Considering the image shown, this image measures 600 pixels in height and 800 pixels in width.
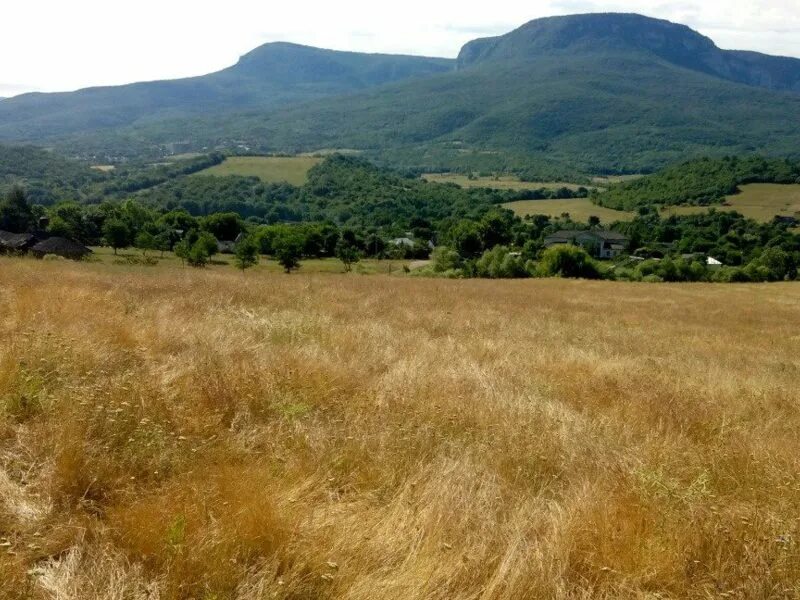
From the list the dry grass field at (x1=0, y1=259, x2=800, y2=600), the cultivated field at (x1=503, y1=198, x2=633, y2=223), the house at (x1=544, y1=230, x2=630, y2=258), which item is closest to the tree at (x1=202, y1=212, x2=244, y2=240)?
the house at (x1=544, y1=230, x2=630, y2=258)

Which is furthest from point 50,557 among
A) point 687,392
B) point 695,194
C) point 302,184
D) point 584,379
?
point 302,184

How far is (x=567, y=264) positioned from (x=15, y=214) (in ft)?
269

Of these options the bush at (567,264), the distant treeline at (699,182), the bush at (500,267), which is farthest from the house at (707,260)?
the distant treeline at (699,182)

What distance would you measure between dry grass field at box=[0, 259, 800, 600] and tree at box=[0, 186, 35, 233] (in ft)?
321

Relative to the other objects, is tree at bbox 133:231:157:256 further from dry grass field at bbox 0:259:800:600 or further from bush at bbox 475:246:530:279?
dry grass field at bbox 0:259:800:600

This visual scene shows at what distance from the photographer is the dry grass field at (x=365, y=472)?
2.85 meters

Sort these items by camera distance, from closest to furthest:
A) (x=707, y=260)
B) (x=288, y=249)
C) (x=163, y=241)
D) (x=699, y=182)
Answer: (x=288, y=249)
(x=707, y=260)
(x=163, y=241)
(x=699, y=182)

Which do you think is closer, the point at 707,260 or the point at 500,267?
the point at 500,267

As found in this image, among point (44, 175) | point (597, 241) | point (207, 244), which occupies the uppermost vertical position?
point (44, 175)

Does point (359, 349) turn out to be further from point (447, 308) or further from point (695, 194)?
point (695, 194)

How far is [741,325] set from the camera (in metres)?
19.6

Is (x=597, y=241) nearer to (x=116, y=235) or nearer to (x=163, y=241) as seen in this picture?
(x=163, y=241)

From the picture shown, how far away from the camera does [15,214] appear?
8981cm

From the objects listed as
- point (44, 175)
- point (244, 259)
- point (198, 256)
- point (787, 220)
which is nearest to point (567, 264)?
point (244, 259)
